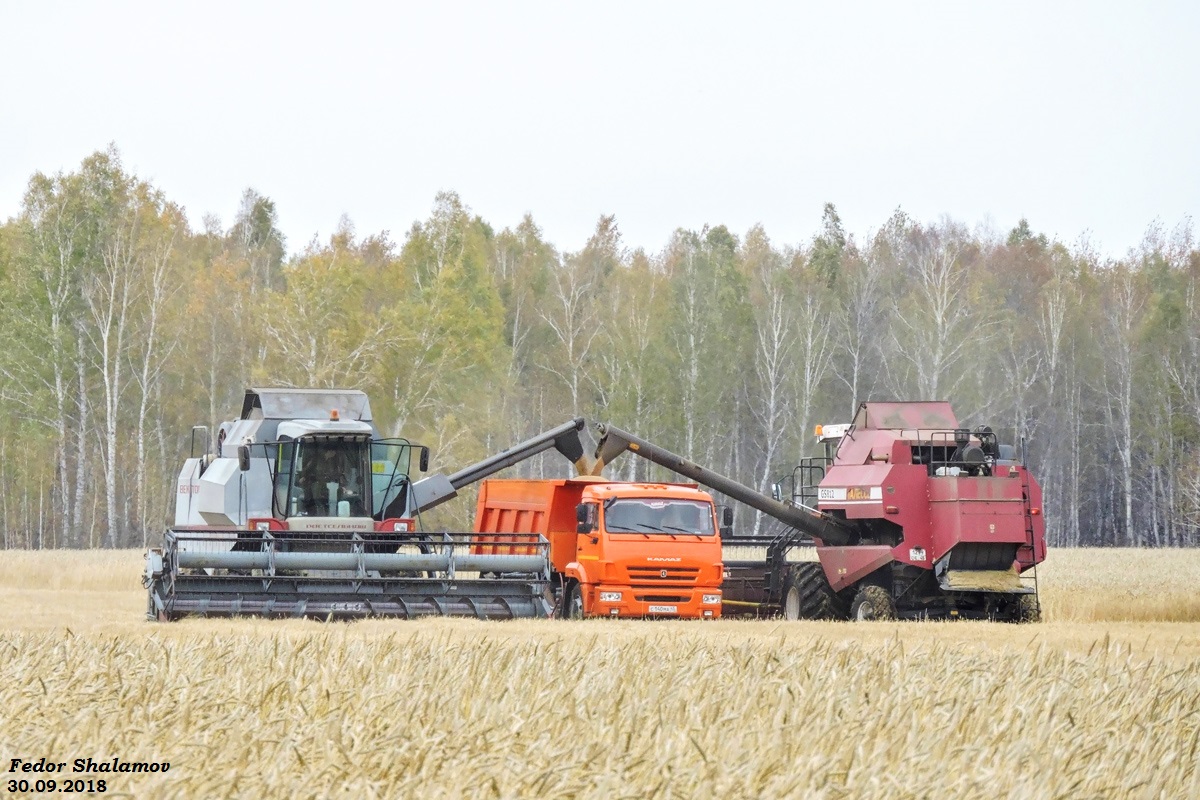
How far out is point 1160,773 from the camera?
5.45 m

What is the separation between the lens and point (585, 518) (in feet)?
67.5

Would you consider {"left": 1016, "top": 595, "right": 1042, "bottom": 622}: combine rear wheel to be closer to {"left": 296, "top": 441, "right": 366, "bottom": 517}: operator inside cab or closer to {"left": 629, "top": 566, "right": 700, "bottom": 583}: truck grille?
{"left": 629, "top": 566, "right": 700, "bottom": 583}: truck grille

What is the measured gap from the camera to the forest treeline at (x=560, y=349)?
44250 mm

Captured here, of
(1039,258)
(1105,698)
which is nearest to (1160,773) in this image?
(1105,698)

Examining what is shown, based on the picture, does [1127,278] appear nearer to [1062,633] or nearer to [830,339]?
[830,339]

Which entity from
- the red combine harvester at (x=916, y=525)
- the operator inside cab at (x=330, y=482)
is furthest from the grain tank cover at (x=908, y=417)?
the operator inside cab at (x=330, y=482)

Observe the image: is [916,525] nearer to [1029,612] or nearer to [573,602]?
[1029,612]

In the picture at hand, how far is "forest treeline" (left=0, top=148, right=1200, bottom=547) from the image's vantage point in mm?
A: 44250

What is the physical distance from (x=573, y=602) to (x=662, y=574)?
4.85 ft

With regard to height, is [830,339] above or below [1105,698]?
above

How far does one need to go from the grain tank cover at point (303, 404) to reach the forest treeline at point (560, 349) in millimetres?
17405

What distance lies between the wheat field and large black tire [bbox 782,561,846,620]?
11.6m

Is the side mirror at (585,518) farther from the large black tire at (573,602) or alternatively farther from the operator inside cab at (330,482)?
the operator inside cab at (330,482)

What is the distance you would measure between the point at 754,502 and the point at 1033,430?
116ft
